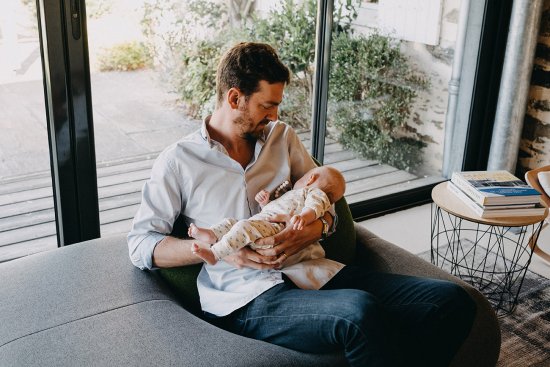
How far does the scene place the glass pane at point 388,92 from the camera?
3.54 m

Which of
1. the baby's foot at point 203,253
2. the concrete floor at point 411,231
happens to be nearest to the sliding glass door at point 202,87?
the concrete floor at point 411,231

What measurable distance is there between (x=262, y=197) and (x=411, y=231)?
186 cm

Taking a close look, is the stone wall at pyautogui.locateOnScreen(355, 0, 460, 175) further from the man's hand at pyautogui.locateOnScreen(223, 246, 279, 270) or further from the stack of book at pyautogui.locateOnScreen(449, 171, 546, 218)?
the man's hand at pyautogui.locateOnScreen(223, 246, 279, 270)

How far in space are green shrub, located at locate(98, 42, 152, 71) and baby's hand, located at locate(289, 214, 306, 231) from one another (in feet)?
4.15

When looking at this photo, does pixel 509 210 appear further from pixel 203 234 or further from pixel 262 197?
pixel 203 234

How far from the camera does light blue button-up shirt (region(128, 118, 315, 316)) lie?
1.93 m

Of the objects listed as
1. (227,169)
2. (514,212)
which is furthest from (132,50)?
(514,212)

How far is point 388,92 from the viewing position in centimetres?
383

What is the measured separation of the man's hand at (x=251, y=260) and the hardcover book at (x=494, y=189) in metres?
1.12

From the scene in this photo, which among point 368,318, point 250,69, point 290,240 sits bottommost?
point 368,318

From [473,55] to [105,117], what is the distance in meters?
2.43

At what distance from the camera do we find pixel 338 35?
3.41m

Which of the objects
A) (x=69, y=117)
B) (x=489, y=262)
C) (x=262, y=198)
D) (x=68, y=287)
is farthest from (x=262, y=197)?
(x=489, y=262)

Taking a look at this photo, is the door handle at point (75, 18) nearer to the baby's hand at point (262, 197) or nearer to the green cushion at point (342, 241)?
the baby's hand at point (262, 197)
